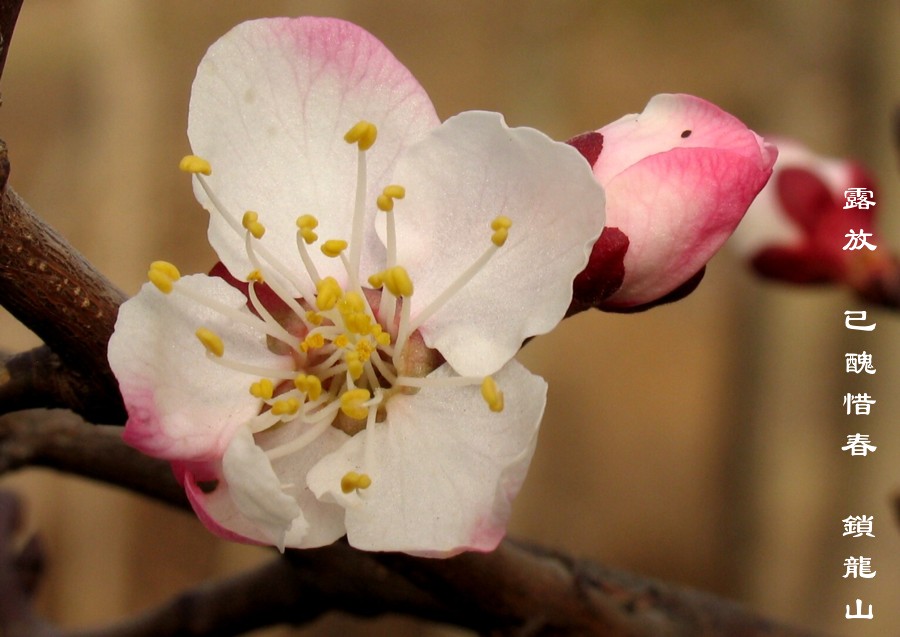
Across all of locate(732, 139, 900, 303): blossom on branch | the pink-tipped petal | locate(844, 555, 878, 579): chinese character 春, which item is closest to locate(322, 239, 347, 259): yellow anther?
the pink-tipped petal

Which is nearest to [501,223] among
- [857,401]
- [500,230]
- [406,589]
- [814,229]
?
[500,230]

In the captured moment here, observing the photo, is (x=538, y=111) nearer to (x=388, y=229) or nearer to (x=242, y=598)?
(x=242, y=598)

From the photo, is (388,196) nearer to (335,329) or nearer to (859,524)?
(335,329)

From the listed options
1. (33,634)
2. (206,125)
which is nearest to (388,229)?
(206,125)

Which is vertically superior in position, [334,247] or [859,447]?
[859,447]

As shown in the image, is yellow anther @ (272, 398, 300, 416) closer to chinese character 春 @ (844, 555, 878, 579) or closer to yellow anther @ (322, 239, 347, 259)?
yellow anther @ (322, 239, 347, 259)

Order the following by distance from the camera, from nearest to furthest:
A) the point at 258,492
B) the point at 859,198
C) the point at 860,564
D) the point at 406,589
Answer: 1. the point at 258,492
2. the point at 406,589
3. the point at 859,198
4. the point at 860,564
